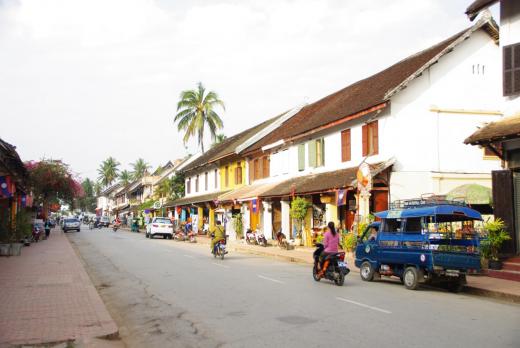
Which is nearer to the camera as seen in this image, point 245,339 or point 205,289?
point 245,339

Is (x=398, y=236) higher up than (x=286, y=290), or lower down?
higher up

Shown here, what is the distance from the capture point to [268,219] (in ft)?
109

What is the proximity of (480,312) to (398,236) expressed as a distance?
3973mm

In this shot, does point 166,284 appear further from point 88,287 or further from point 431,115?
point 431,115

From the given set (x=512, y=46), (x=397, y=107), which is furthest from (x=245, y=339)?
(x=397, y=107)

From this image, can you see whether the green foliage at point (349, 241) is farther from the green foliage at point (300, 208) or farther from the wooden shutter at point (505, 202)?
the wooden shutter at point (505, 202)

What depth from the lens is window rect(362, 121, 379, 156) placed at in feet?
74.3

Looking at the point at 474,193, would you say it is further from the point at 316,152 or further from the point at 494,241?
the point at 316,152

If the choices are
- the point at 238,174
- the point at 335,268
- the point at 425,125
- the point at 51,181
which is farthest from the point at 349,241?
the point at 51,181

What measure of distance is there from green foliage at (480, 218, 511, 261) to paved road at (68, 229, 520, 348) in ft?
10.1

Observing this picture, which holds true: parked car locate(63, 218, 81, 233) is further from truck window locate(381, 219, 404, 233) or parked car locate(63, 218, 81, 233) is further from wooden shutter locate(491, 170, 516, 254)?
wooden shutter locate(491, 170, 516, 254)

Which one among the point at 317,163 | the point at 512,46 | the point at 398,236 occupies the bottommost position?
the point at 398,236

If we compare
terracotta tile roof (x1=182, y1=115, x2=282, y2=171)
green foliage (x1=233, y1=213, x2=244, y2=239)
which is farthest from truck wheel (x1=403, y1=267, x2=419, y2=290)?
terracotta tile roof (x1=182, y1=115, x2=282, y2=171)

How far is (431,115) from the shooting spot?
21.7 metres
